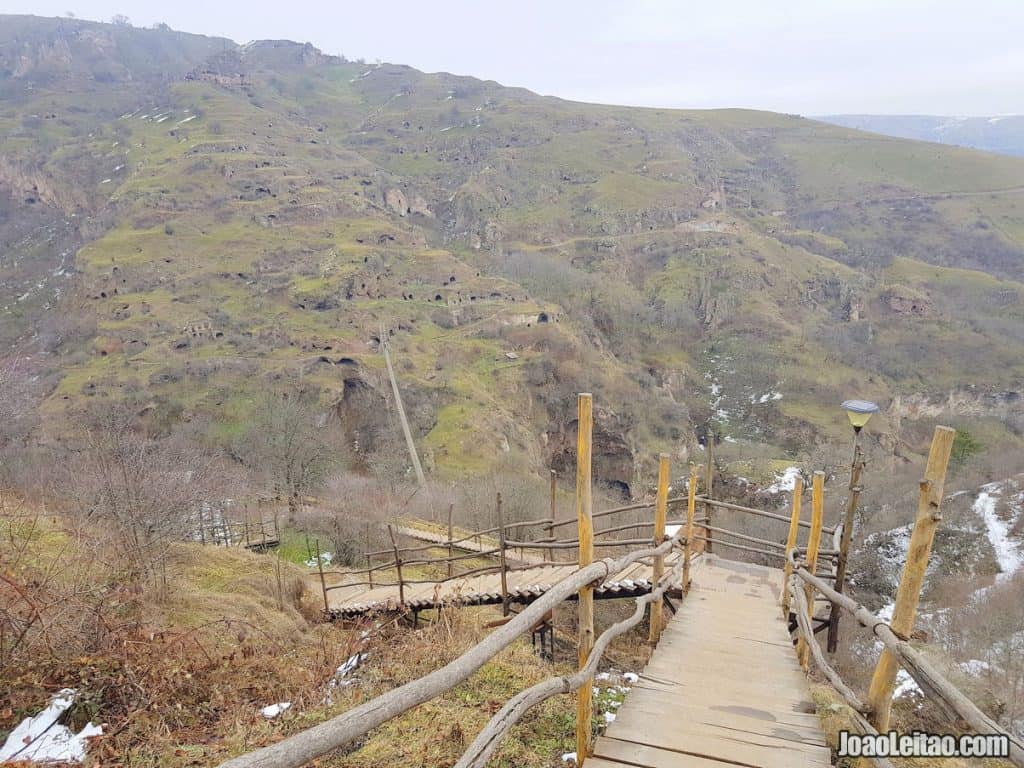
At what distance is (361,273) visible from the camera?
7594 cm

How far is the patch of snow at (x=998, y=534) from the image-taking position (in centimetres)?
3891

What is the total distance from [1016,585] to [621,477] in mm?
32481

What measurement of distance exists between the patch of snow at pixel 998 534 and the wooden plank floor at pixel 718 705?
4429cm

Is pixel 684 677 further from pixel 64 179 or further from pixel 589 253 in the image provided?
pixel 64 179

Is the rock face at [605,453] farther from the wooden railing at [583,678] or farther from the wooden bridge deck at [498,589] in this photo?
the wooden railing at [583,678]

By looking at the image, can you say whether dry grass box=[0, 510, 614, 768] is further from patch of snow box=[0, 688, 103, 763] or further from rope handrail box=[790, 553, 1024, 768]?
rope handrail box=[790, 553, 1024, 768]

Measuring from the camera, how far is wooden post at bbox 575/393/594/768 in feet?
10.6

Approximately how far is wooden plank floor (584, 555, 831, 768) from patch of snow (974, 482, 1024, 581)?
44295 millimetres

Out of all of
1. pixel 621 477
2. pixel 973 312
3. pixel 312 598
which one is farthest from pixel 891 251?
pixel 312 598

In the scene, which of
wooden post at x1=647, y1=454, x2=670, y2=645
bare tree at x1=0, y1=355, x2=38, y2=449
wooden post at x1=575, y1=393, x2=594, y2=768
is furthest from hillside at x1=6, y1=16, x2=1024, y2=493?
wooden post at x1=575, y1=393, x2=594, y2=768

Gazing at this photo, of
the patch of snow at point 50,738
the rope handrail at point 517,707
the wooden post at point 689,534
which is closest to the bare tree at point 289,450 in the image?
the patch of snow at point 50,738

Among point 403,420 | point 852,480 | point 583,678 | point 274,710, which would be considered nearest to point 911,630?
point 583,678

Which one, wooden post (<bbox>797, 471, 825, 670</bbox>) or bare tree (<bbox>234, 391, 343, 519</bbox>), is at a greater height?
wooden post (<bbox>797, 471, 825, 670</bbox>)

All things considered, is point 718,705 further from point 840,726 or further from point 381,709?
point 381,709
